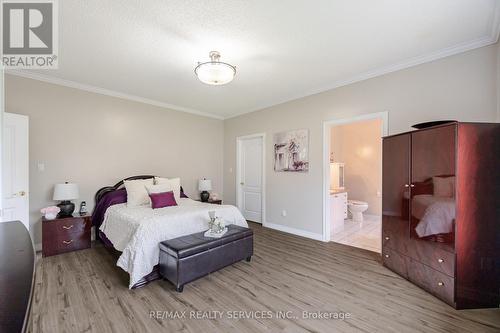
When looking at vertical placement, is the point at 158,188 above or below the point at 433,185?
below

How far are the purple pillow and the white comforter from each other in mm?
128

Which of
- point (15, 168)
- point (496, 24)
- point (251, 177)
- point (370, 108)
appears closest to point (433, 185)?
point (370, 108)

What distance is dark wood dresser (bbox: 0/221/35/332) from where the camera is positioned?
516mm

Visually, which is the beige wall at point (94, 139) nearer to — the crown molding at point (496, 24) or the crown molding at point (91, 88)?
the crown molding at point (91, 88)

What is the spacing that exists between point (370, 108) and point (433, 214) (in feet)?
5.72

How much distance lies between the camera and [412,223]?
98.0 inches

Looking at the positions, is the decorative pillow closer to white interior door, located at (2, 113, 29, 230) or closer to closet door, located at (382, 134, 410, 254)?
closet door, located at (382, 134, 410, 254)

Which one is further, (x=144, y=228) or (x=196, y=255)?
(x=144, y=228)

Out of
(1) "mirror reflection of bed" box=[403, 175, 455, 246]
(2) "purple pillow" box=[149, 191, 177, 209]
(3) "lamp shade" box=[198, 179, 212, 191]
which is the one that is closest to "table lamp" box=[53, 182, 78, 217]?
(2) "purple pillow" box=[149, 191, 177, 209]

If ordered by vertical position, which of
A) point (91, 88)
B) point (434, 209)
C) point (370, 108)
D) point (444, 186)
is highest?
point (91, 88)

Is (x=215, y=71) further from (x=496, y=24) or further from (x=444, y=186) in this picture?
(x=496, y=24)

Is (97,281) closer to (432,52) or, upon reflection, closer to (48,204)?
(48,204)

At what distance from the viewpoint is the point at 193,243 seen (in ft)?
8.13

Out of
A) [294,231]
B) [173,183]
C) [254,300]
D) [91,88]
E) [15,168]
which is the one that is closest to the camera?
[254,300]
